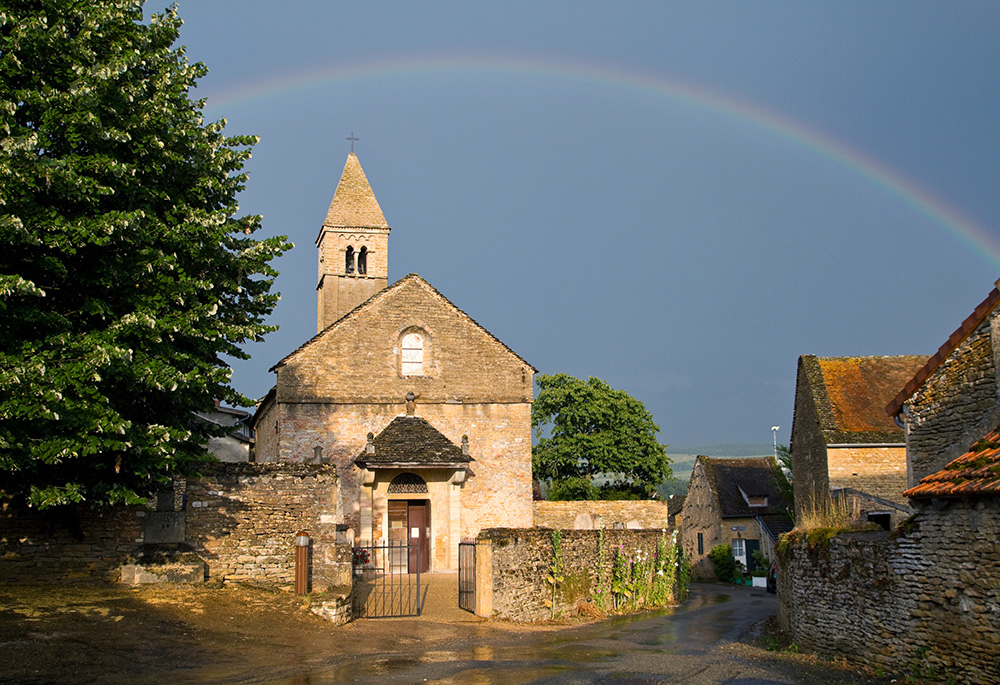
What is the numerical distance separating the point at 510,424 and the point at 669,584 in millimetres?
7913

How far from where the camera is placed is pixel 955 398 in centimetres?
1539

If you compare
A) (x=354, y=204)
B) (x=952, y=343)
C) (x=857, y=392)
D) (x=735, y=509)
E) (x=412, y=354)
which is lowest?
(x=735, y=509)

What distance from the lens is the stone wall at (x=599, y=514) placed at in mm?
31875

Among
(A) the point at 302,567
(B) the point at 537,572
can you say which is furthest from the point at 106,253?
(B) the point at 537,572

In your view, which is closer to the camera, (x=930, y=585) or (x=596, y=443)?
(x=930, y=585)

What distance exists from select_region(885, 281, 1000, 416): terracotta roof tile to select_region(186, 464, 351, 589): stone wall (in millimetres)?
12403

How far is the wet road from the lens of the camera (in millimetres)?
12516

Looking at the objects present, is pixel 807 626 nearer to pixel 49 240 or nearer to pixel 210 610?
pixel 210 610

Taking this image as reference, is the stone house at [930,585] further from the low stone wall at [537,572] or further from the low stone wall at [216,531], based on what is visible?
the low stone wall at [216,531]

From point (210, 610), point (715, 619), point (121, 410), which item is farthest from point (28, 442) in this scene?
point (715, 619)

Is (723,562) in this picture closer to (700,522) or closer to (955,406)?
(700,522)

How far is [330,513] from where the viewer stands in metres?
19.3

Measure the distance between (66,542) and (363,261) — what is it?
25.9m

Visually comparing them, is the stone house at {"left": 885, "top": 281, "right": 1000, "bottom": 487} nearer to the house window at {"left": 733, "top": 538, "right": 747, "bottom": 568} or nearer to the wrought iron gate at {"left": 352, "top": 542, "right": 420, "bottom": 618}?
the wrought iron gate at {"left": 352, "top": 542, "right": 420, "bottom": 618}
